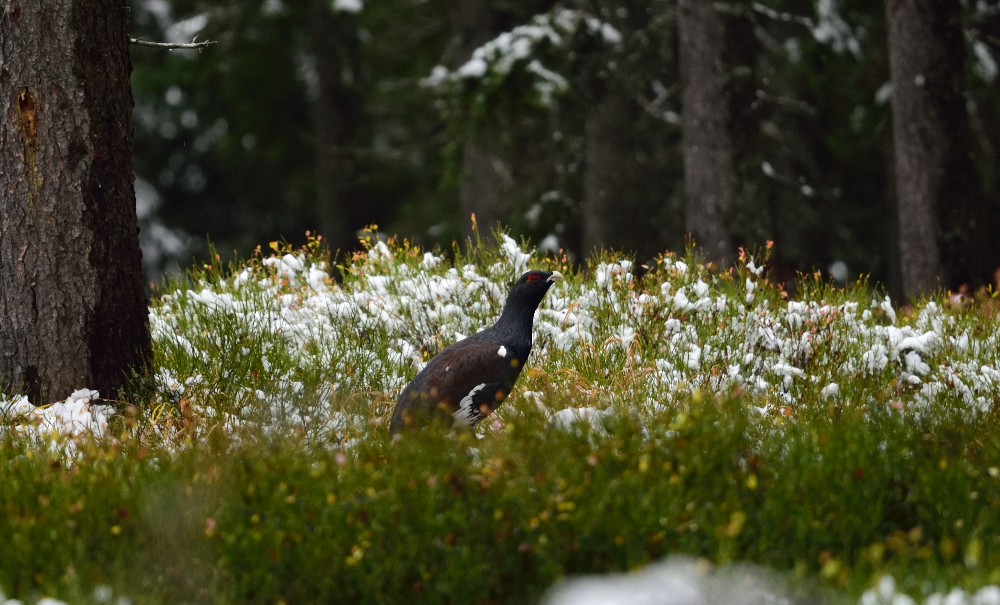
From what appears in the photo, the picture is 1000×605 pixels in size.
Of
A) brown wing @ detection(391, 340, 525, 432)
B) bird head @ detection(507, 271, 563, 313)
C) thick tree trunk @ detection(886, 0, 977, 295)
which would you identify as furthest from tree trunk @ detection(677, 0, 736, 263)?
brown wing @ detection(391, 340, 525, 432)

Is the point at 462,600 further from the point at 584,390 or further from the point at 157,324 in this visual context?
the point at 157,324

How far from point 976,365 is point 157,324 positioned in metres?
5.92

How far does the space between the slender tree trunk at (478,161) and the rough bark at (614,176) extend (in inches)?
67.2

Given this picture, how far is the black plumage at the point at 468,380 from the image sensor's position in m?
5.26

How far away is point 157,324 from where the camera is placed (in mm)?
7734

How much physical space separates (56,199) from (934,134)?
8245 millimetres

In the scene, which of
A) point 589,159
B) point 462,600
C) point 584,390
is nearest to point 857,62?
point 589,159

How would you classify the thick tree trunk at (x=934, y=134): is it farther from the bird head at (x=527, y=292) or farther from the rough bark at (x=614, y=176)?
the bird head at (x=527, y=292)

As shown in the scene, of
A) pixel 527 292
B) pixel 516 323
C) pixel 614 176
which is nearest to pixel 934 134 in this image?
pixel 614 176

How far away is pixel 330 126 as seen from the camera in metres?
21.5

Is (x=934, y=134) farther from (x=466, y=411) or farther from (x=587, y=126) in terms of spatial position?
(x=466, y=411)

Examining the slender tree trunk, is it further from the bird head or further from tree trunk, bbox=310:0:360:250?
the bird head

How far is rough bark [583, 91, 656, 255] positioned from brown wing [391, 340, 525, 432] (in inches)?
363

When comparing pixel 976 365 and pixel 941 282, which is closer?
pixel 976 365
